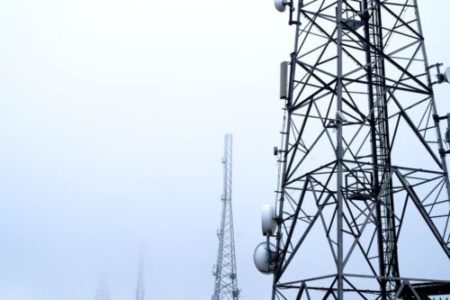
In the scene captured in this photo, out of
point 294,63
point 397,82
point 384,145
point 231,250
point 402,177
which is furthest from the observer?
point 231,250

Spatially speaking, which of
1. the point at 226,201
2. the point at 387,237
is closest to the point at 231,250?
the point at 226,201

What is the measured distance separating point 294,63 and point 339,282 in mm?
6360

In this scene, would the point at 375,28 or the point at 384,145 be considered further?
the point at 375,28

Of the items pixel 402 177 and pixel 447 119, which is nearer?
pixel 402 177

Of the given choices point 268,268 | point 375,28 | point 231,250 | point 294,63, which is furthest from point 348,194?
point 231,250

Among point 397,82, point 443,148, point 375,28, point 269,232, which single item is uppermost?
point 375,28

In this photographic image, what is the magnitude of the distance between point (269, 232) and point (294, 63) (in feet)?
15.3

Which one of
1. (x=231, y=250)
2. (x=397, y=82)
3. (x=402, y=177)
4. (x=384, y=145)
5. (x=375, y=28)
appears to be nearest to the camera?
(x=402, y=177)

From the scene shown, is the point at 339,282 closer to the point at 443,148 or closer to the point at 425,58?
the point at 443,148

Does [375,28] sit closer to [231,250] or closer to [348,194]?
[348,194]

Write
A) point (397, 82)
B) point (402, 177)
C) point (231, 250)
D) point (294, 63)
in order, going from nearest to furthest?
point (402, 177) → point (397, 82) → point (294, 63) → point (231, 250)

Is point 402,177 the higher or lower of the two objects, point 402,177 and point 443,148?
the lower

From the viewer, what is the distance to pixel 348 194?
14.9m

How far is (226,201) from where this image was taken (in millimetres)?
47938
